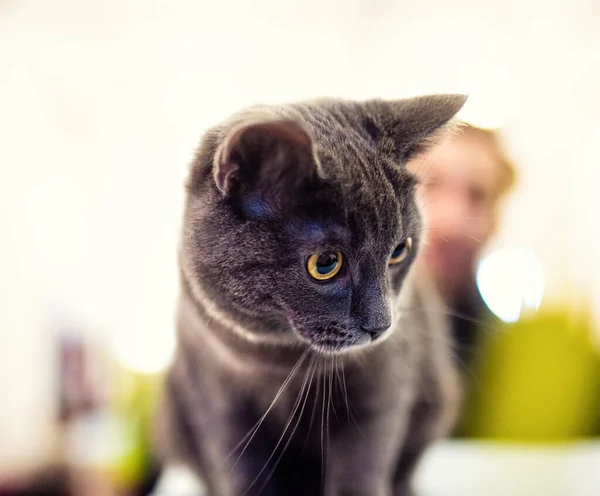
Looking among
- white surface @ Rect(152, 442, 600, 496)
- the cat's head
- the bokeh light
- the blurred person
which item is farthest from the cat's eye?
white surface @ Rect(152, 442, 600, 496)

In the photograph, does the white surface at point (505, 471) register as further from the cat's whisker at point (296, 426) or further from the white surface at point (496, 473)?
the cat's whisker at point (296, 426)

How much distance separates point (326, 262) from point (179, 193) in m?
0.26

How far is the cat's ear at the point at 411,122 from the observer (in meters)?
0.62

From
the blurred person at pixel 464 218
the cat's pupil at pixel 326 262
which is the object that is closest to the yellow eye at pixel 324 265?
the cat's pupil at pixel 326 262

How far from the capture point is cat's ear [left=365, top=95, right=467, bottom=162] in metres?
0.62

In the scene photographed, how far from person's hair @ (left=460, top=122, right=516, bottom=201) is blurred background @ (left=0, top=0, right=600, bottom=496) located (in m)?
0.01

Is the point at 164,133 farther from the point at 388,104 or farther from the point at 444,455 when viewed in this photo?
the point at 444,455

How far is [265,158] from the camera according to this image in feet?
1.70

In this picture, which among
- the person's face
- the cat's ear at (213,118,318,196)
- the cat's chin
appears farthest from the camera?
the person's face

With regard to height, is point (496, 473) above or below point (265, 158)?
below

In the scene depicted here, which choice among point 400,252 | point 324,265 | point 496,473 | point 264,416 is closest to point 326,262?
point 324,265

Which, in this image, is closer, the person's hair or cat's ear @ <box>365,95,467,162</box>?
cat's ear @ <box>365,95,467,162</box>

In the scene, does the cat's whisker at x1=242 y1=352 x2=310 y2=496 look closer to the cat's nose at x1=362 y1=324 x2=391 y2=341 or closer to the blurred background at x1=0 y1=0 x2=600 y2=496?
the cat's nose at x1=362 y1=324 x2=391 y2=341

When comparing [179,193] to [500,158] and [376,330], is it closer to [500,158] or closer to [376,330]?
[376,330]
